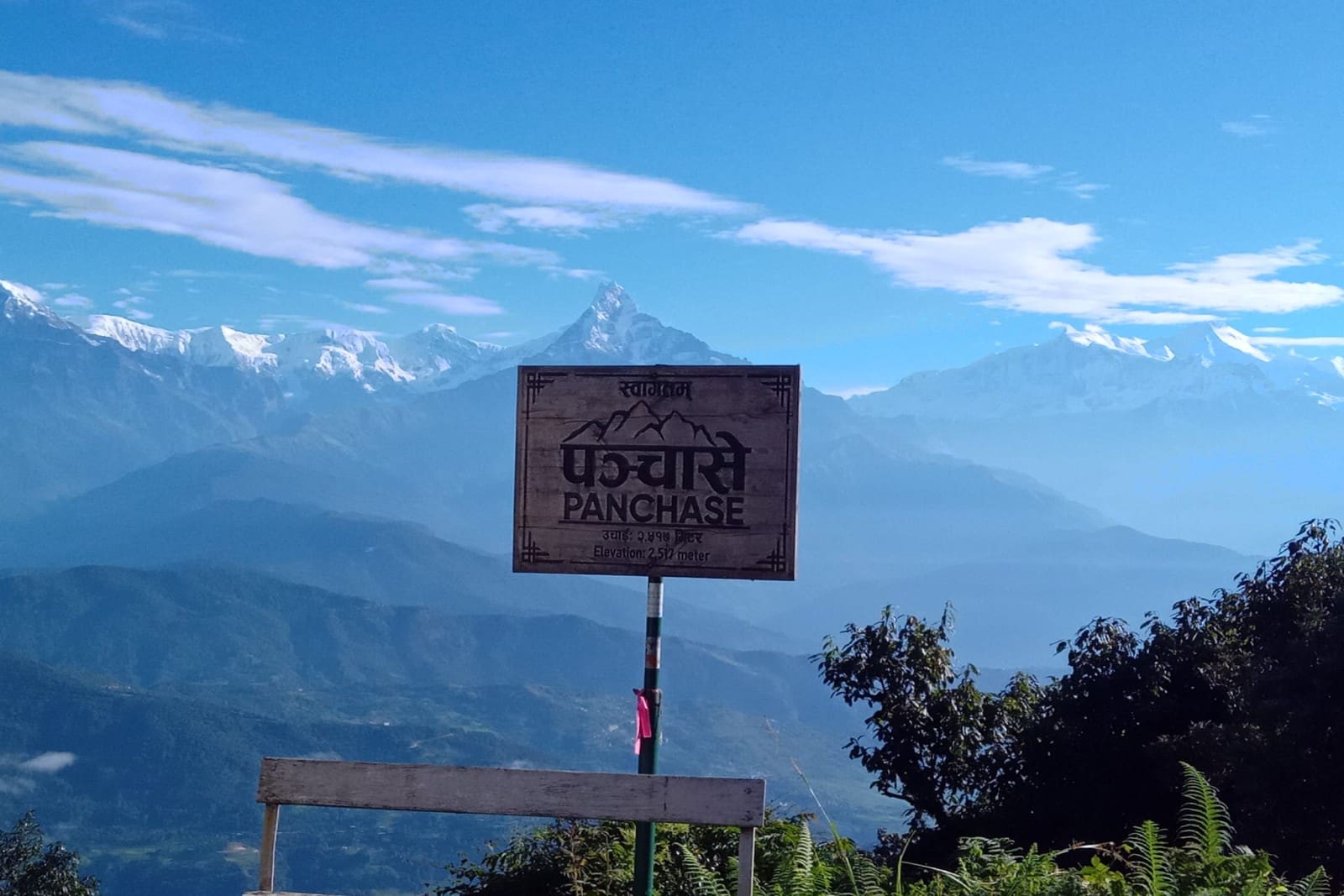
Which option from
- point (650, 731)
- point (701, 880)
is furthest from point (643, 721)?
point (701, 880)

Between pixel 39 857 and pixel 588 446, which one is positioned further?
pixel 39 857

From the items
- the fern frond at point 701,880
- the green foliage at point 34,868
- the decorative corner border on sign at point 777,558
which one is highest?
the decorative corner border on sign at point 777,558

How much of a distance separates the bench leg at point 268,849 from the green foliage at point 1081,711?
29.9 feet

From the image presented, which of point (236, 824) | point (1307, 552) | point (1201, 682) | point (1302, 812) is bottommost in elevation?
point (236, 824)

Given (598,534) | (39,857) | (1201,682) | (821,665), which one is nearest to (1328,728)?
(1201,682)

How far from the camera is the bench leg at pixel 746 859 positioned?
488 centimetres

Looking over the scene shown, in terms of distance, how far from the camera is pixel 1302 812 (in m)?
11.6

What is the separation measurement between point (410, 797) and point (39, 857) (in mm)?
36868

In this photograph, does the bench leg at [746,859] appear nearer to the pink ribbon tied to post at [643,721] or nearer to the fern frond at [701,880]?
the fern frond at [701,880]

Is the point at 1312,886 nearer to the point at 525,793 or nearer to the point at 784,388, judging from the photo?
the point at 525,793

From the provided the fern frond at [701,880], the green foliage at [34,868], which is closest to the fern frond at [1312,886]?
the fern frond at [701,880]

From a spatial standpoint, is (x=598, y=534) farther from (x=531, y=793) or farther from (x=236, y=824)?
(x=236, y=824)

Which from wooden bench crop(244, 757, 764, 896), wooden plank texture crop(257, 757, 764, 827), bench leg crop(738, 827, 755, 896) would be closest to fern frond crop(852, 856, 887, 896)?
bench leg crop(738, 827, 755, 896)

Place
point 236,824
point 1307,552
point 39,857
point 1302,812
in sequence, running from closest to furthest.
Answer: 1. point 1302,812
2. point 1307,552
3. point 39,857
4. point 236,824
